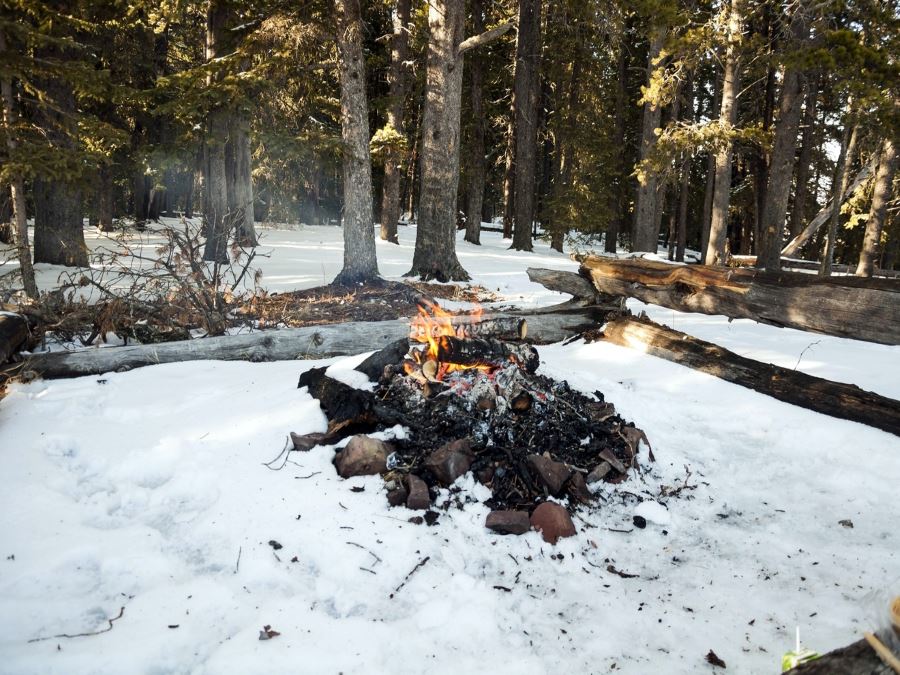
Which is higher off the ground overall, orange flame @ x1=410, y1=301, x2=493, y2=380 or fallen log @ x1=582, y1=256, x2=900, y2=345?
fallen log @ x1=582, y1=256, x2=900, y2=345

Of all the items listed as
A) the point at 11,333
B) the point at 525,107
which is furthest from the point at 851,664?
the point at 525,107

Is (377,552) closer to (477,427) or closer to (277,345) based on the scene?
(477,427)

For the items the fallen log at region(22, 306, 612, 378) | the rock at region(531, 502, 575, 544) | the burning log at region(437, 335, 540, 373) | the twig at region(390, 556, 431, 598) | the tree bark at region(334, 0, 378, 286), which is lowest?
the twig at region(390, 556, 431, 598)

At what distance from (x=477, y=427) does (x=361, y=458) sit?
92cm

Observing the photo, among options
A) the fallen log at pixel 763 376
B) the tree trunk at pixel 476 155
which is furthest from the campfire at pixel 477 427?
the tree trunk at pixel 476 155

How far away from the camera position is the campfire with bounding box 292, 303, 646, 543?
3.56 meters

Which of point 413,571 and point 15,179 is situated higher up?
point 15,179

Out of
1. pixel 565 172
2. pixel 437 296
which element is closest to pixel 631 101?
pixel 565 172

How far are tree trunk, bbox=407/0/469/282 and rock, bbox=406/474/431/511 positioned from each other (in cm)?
834

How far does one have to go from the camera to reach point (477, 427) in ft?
13.2

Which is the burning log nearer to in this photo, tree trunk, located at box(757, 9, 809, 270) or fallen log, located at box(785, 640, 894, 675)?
fallen log, located at box(785, 640, 894, 675)

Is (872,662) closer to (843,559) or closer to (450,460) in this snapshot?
(843,559)

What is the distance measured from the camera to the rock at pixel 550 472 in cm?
361

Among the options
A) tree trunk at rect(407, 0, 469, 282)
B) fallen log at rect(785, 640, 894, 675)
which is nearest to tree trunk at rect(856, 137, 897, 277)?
tree trunk at rect(407, 0, 469, 282)
